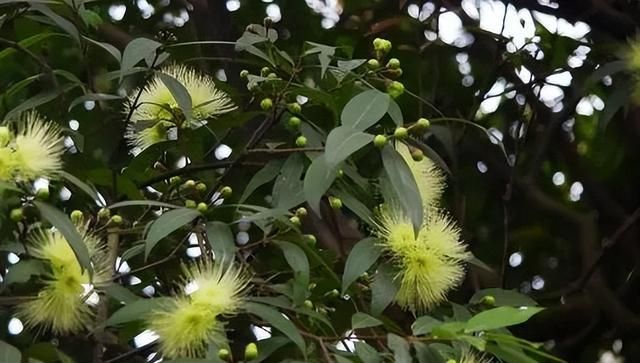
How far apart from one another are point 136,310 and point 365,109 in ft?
0.84

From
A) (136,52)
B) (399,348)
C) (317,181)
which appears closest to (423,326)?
(399,348)

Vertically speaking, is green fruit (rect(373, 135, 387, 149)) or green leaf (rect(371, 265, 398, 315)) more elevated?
green fruit (rect(373, 135, 387, 149))

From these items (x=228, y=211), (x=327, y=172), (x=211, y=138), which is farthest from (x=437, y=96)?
(x=327, y=172)

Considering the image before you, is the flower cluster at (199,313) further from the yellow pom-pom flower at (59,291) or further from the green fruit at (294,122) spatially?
the green fruit at (294,122)

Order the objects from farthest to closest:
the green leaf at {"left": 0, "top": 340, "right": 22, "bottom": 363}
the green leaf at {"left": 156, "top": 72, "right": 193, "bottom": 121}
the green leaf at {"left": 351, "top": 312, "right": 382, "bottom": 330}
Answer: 1. the green leaf at {"left": 156, "top": 72, "right": 193, "bottom": 121}
2. the green leaf at {"left": 351, "top": 312, "right": 382, "bottom": 330}
3. the green leaf at {"left": 0, "top": 340, "right": 22, "bottom": 363}

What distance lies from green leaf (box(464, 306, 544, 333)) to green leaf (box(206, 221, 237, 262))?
20cm

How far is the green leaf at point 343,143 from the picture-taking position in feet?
3.10

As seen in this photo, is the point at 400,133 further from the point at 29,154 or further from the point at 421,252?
the point at 29,154

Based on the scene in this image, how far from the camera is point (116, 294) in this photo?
3.26 feet

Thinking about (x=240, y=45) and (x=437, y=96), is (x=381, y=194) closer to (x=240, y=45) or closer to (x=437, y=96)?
(x=240, y=45)

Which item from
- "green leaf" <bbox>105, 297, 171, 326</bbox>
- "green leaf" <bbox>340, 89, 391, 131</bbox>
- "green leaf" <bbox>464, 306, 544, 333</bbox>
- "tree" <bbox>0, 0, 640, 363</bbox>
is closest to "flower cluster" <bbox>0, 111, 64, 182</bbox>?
"tree" <bbox>0, 0, 640, 363</bbox>

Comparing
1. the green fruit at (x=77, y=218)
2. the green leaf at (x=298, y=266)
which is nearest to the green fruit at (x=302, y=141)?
the green leaf at (x=298, y=266)

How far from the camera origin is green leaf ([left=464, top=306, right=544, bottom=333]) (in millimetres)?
913

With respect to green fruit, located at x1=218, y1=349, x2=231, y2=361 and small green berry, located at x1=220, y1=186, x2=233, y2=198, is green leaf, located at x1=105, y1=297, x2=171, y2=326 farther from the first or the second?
small green berry, located at x1=220, y1=186, x2=233, y2=198
